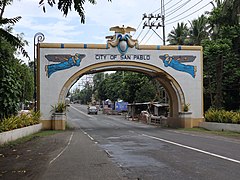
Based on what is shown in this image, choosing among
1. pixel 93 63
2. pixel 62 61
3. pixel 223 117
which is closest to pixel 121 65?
pixel 93 63

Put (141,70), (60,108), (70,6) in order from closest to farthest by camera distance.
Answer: (70,6), (60,108), (141,70)

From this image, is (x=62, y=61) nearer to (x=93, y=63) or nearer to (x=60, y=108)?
(x=93, y=63)

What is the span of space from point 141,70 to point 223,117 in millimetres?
9263

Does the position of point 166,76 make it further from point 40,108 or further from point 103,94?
point 103,94

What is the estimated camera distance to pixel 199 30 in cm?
5325

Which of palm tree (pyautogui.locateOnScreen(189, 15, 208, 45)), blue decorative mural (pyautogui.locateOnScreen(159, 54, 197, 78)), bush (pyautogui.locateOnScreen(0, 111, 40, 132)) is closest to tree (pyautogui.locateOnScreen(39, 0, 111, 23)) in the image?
bush (pyautogui.locateOnScreen(0, 111, 40, 132))

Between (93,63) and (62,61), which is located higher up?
(62,61)

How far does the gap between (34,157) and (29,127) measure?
12.2 meters

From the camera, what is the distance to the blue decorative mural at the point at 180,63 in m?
33.9

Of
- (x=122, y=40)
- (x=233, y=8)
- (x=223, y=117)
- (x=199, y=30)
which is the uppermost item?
(x=199, y=30)

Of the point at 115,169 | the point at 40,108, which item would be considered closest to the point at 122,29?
the point at 40,108

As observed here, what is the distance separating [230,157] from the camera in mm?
12398

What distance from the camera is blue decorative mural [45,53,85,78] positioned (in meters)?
32.2

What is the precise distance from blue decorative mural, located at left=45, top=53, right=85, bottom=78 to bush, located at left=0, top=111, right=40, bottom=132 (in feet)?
14.6
